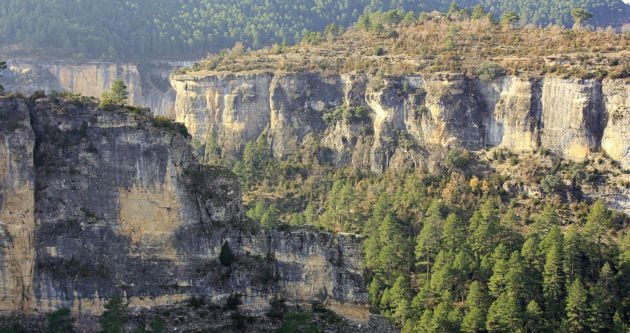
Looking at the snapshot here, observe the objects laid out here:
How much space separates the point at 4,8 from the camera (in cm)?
9062

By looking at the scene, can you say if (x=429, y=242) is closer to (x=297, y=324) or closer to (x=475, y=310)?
(x=475, y=310)

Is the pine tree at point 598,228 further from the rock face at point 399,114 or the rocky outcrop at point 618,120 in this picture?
the rock face at point 399,114

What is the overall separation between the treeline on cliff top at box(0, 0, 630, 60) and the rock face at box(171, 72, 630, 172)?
16.0m

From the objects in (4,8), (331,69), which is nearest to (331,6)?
(4,8)

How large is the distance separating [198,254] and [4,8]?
62.9m

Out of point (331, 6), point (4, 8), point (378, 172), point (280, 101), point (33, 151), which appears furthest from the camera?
point (331, 6)

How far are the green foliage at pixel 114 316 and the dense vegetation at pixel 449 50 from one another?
1226 inches

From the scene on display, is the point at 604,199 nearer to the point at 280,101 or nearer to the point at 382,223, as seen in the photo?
the point at 382,223

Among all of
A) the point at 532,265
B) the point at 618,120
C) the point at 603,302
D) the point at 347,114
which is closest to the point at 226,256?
the point at 532,265

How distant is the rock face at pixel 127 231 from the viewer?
3616 cm

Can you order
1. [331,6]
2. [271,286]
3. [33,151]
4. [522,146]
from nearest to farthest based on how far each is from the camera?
[33,151] < [271,286] < [522,146] < [331,6]

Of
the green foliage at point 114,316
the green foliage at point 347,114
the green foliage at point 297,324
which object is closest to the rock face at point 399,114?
the green foliage at point 347,114

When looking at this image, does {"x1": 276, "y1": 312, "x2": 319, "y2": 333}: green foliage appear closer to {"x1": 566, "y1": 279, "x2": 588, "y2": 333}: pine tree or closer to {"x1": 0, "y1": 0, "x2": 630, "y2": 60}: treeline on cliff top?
{"x1": 566, "y1": 279, "x2": 588, "y2": 333}: pine tree

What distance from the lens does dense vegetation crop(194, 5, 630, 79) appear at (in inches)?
2255
